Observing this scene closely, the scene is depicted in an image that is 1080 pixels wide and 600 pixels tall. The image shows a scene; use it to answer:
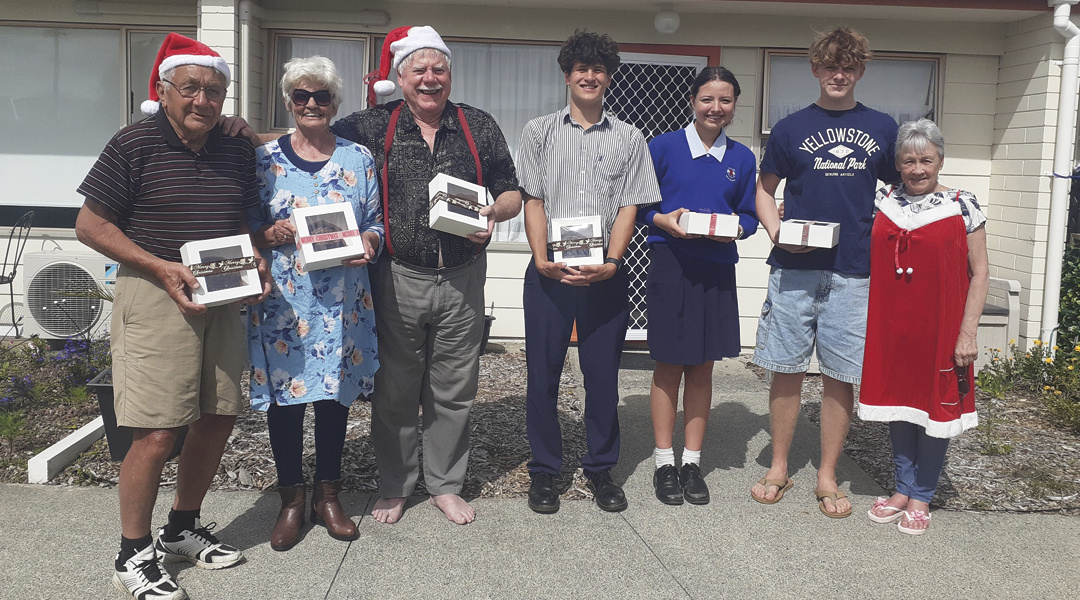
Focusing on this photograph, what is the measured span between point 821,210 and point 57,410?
13.3ft

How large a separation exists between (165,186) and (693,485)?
2.40 metres

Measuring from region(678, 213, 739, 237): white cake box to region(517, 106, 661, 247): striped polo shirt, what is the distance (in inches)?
8.3

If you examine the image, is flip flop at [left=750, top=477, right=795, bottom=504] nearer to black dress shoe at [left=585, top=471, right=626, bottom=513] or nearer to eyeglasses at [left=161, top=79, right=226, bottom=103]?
black dress shoe at [left=585, top=471, right=626, bottom=513]

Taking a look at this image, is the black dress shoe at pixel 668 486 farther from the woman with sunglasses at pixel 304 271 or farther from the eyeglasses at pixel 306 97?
the eyeglasses at pixel 306 97

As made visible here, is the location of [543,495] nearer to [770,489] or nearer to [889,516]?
[770,489]

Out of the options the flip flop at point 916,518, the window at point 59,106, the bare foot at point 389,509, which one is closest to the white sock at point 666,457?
the flip flop at point 916,518

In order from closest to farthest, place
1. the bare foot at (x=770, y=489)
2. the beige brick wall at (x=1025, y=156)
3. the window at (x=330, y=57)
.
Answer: the bare foot at (x=770, y=489)
the beige brick wall at (x=1025, y=156)
the window at (x=330, y=57)

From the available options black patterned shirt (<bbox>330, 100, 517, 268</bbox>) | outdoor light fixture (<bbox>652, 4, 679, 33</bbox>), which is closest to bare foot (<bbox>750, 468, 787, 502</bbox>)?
black patterned shirt (<bbox>330, 100, 517, 268</bbox>)

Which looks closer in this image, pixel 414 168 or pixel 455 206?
pixel 455 206

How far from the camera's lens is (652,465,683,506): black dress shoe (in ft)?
12.2

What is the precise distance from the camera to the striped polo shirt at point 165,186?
2682 mm

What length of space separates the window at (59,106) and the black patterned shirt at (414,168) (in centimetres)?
402

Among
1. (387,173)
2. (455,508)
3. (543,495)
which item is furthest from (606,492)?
(387,173)

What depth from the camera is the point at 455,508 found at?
3.52 meters
